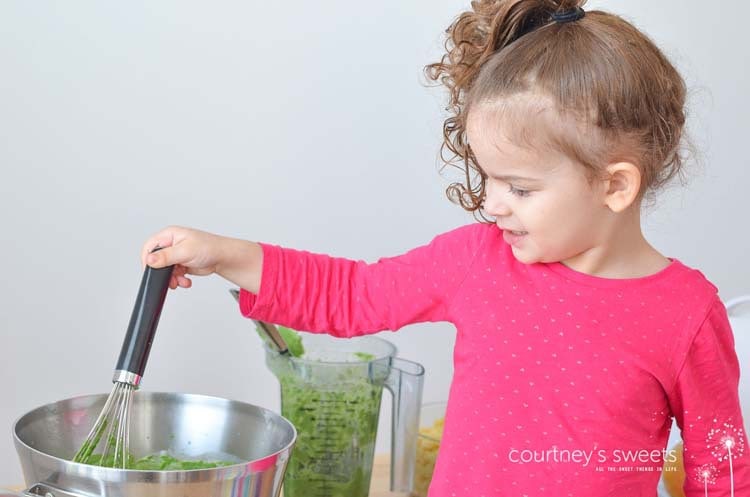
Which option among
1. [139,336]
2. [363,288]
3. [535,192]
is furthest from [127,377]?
[535,192]

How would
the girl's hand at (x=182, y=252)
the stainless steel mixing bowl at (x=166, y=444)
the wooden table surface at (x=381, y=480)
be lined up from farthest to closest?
the wooden table surface at (x=381, y=480)
the girl's hand at (x=182, y=252)
the stainless steel mixing bowl at (x=166, y=444)

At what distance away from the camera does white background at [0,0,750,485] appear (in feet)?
3.55

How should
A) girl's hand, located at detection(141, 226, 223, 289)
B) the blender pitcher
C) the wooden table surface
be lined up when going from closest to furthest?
Result: girl's hand, located at detection(141, 226, 223, 289) < the blender pitcher < the wooden table surface

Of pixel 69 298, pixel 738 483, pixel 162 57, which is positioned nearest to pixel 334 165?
pixel 162 57

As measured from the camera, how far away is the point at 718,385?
34.3 inches

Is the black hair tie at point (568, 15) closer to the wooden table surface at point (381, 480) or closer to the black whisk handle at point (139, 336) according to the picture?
the black whisk handle at point (139, 336)

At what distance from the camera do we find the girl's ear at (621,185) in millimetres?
812

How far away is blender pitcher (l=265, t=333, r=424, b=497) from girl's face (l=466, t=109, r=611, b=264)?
9.9 inches

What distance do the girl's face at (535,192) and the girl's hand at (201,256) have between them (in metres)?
0.20

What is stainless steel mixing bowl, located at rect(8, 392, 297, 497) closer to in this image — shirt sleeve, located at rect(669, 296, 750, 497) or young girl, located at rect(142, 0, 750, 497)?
young girl, located at rect(142, 0, 750, 497)

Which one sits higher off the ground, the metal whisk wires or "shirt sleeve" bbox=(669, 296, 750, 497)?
"shirt sleeve" bbox=(669, 296, 750, 497)

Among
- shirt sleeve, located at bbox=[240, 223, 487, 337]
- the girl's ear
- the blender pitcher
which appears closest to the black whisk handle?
shirt sleeve, located at bbox=[240, 223, 487, 337]

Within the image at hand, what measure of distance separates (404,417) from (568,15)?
0.46 metres

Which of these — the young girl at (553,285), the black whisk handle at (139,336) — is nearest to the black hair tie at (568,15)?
the young girl at (553,285)
